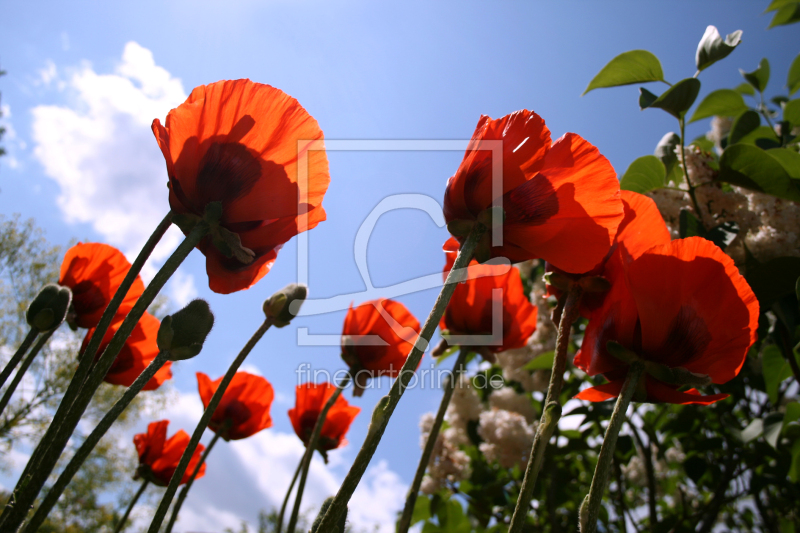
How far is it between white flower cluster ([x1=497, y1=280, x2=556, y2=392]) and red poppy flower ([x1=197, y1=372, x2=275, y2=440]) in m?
1.25

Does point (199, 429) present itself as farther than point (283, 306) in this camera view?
No

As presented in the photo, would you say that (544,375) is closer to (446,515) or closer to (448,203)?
(446,515)

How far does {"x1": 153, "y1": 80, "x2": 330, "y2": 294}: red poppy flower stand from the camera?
63 cm

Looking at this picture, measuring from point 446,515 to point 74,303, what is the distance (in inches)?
72.9

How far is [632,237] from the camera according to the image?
0.71 meters

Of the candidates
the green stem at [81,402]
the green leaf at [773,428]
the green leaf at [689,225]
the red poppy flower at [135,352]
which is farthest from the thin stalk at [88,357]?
the green leaf at [773,428]

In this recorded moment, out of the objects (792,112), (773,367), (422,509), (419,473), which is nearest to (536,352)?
(422,509)

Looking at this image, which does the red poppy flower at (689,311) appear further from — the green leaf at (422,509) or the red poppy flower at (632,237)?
the green leaf at (422,509)

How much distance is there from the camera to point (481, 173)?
639 millimetres

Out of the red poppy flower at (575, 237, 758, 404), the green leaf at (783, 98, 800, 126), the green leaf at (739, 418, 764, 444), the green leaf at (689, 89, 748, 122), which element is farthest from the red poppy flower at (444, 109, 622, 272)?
the green leaf at (783, 98, 800, 126)

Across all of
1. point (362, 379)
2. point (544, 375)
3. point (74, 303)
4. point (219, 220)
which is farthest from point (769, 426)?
point (74, 303)

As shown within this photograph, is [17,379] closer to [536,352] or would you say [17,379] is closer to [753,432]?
[753,432]

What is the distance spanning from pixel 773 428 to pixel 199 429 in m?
1.47

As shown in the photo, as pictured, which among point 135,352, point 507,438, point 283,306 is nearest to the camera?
point 283,306
